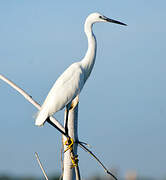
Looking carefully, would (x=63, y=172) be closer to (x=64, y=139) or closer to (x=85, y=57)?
(x=64, y=139)

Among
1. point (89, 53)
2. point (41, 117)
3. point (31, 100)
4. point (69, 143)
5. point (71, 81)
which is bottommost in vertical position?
point (69, 143)

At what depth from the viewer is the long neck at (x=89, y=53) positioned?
414 centimetres

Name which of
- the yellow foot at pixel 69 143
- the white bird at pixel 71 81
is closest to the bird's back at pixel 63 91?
the white bird at pixel 71 81

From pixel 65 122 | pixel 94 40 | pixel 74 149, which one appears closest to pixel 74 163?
pixel 74 149

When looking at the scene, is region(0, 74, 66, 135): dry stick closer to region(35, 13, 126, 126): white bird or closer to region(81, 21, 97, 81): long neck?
region(35, 13, 126, 126): white bird

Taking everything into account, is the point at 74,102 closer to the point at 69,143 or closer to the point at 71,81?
the point at 71,81

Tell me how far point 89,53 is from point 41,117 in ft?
2.85

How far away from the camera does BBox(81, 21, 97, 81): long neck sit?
4145 millimetres

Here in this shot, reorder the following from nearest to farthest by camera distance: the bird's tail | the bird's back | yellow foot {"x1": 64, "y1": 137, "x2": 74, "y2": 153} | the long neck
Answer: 1. yellow foot {"x1": 64, "y1": 137, "x2": 74, "y2": 153}
2. the bird's tail
3. the bird's back
4. the long neck

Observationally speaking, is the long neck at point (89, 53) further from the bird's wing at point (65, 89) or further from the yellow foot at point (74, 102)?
the yellow foot at point (74, 102)

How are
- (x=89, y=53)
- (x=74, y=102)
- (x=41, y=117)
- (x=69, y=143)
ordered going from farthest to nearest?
(x=89, y=53)
(x=74, y=102)
(x=41, y=117)
(x=69, y=143)

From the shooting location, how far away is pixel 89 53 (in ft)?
13.6

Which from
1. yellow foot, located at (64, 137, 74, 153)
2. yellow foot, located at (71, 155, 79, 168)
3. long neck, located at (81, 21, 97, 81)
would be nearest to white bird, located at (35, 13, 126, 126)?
long neck, located at (81, 21, 97, 81)

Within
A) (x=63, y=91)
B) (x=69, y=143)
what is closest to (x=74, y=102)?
(x=63, y=91)
